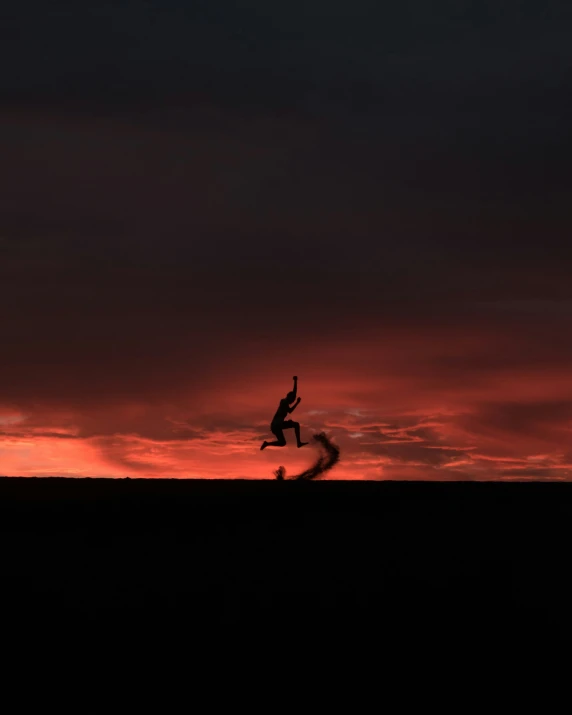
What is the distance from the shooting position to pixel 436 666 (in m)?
11.0

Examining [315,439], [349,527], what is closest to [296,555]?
[349,527]

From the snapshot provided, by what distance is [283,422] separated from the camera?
88.8ft

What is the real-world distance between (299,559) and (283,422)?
12.2 m

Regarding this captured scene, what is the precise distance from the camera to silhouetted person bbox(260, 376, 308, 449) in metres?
26.8

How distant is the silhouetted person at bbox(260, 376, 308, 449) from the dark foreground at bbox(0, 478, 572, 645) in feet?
17.7

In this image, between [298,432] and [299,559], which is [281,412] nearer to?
[298,432]

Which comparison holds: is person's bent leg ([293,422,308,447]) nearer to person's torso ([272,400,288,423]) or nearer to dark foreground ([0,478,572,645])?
person's torso ([272,400,288,423])

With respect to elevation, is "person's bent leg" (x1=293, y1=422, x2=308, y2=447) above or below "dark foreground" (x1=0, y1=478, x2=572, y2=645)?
above

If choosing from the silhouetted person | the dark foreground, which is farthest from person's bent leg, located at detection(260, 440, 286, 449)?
the dark foreground

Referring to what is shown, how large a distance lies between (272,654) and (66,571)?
4248 millimetres

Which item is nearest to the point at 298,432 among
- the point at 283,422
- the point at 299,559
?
the point at 283,422

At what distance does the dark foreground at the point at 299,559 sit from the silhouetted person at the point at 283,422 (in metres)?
5.41

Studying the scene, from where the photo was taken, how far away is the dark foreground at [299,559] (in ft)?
41.0

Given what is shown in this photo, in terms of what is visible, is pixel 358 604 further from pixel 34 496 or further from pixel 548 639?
pixel 34 496
